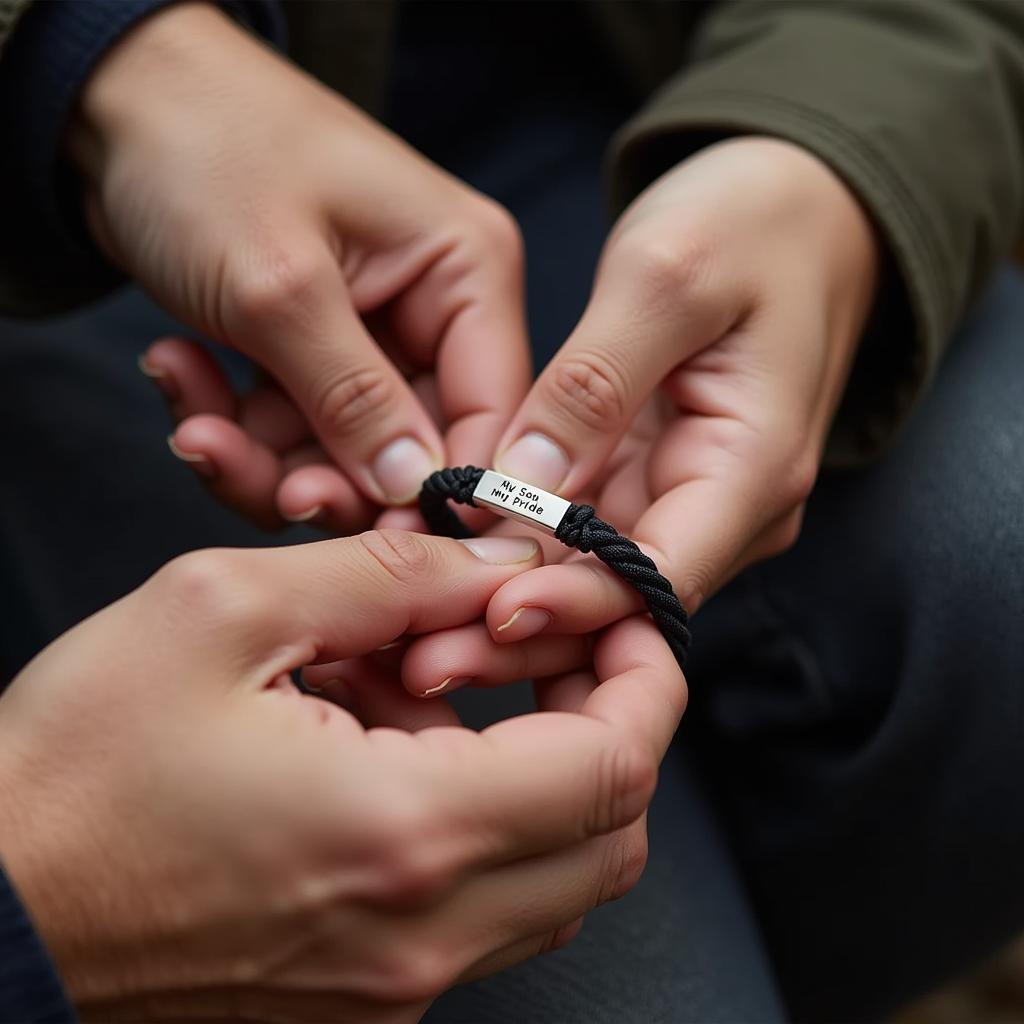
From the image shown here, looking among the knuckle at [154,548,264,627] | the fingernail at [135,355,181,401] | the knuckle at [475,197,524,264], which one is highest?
the knuckle at [475,197,524,264]

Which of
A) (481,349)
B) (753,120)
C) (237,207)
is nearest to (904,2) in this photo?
(753,120)

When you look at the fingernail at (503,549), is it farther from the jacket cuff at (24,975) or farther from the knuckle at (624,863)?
the jacket cuff at (24,975)

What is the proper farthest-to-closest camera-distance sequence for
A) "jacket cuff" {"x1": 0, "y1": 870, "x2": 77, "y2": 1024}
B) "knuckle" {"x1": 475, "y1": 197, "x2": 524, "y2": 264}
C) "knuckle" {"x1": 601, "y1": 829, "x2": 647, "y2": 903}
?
1. "knuckle" {"x1": 475, "y1": 197, "x2": 524, "y2": 264}
2. "knuckle" {"x1": 601, "y1": 829, "x2": 647, "y2": 903}
3. "jacket cuff" {"x1": 0, "y1": 870, "x2": 77, "y2": 1024}

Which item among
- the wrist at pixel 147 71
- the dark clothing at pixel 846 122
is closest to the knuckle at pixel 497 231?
the dark clothing at pixel 846 122

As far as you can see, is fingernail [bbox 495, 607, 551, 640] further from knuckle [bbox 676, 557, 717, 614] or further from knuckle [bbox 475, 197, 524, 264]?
knuckle [bbox 475, 197, 524, 264]

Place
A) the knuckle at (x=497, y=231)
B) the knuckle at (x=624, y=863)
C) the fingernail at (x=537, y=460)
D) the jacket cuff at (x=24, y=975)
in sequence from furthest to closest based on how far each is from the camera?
the knuckle at (x=497, y=231) < the fingernail at (x=537, y=460) < the knuckle at (x=624, y=863) < the jacket cuff at (x=24, y=975)

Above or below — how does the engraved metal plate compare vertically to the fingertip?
above

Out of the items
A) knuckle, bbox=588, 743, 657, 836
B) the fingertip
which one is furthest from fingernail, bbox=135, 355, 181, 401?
knuckle, bbox=588, 743, 657, 836
